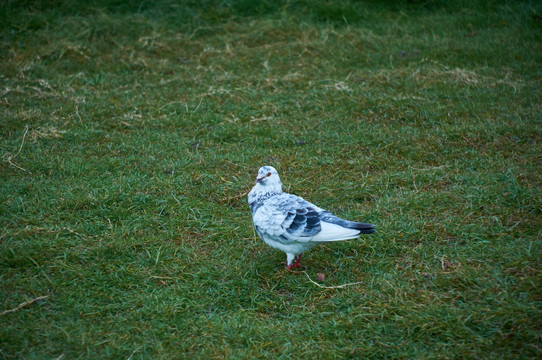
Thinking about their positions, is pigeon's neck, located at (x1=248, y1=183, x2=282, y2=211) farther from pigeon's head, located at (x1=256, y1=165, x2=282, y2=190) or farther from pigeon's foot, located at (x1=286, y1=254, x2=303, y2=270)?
pigeon's foot, located at (x1=286, y1=254, x2=303, y2=270)

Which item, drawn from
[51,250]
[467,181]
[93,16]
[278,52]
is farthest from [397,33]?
[51,250]

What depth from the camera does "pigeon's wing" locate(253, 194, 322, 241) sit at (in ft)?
13.1

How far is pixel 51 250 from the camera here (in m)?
4.29

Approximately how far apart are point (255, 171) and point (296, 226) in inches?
65.7

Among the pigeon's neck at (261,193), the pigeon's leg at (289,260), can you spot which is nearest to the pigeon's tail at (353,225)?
the pigeon's leg at (289,260)

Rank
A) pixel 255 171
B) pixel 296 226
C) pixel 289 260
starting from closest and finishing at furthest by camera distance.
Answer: pixel 296 226, pixel 289 260, pixel 255 171

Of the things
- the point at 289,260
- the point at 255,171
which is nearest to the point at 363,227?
the point at 289,260

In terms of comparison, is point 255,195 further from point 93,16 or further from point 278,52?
point 93,16

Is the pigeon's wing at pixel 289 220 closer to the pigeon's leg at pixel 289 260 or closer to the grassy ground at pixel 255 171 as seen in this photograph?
the pigeon's leg at pixel 289 260

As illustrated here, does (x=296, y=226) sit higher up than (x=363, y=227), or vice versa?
(x=363, y=227)

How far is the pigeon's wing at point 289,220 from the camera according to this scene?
399 centimetres

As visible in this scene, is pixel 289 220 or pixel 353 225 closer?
pixel 353 225

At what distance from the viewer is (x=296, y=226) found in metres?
4.02

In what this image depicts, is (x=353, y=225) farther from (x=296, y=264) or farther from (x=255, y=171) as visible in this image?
(x=255, y=171)
